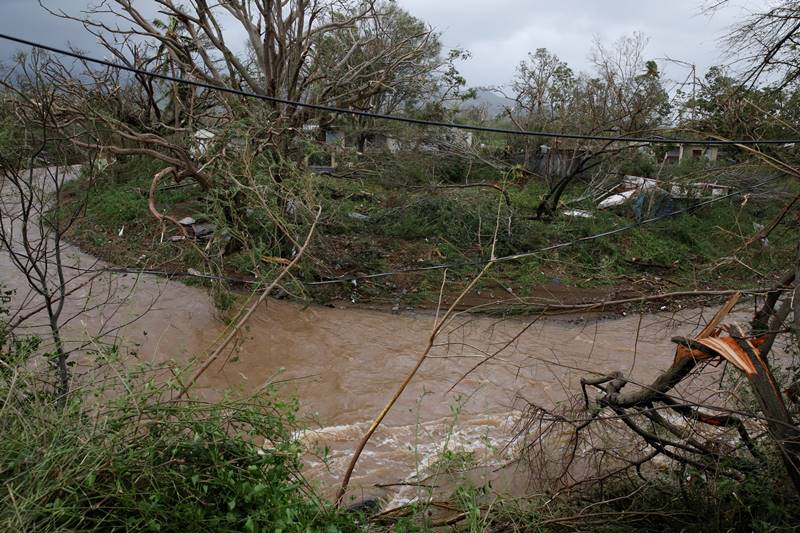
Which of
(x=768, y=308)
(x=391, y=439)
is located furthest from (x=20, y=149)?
(x=768, y=308)

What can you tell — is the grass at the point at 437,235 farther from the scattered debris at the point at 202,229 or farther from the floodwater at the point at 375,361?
the floodwater at the point at 375,361

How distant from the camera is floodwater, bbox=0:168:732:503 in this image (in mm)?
6746

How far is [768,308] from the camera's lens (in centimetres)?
441

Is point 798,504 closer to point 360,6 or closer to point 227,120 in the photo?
point 227,120

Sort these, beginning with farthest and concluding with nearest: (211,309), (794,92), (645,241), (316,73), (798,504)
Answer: (645,241)
(316,73)
(211,309)
(794,92)
(798,504)

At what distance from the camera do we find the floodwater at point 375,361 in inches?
266

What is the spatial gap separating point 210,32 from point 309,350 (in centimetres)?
670

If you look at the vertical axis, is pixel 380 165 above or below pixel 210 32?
below

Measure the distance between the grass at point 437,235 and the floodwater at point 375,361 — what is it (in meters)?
1.12

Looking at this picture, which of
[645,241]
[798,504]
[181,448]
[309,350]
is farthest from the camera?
[645,241]

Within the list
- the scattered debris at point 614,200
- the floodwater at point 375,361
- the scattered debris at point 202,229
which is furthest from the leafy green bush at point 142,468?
the scattered debris at point 614,200

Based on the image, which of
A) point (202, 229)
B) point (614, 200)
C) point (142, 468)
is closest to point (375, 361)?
point (202, 229)

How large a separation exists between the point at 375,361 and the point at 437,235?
530 centimetres

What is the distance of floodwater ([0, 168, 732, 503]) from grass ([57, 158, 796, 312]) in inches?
44.2
